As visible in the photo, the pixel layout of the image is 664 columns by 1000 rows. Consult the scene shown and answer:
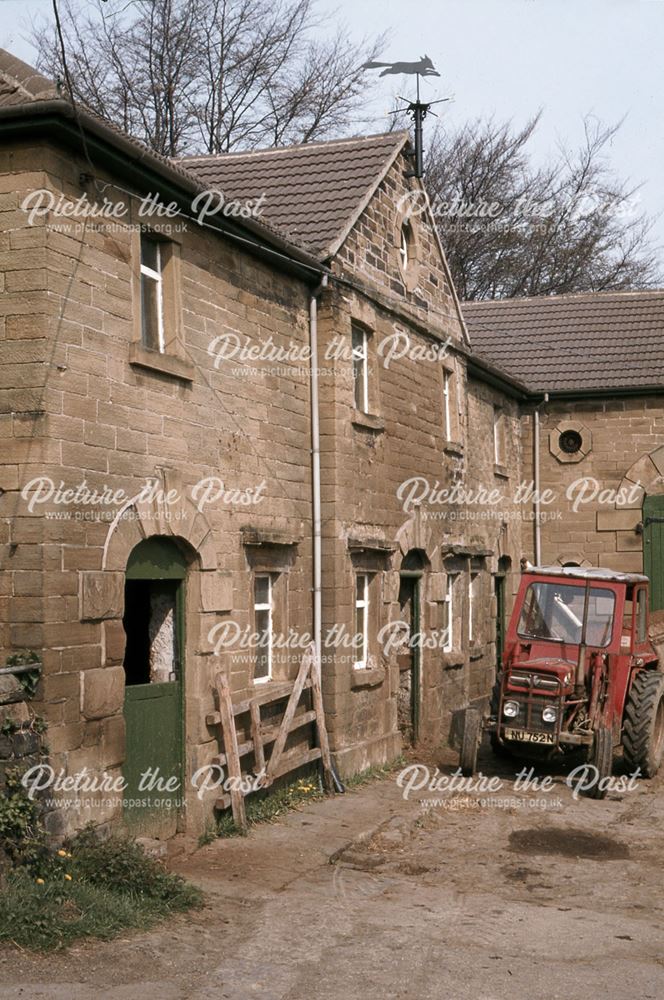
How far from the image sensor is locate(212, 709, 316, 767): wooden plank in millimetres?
12047

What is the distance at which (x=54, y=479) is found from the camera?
9.51 m

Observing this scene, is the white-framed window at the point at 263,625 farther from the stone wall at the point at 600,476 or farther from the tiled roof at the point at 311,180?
the stone wall at the point at 600,476

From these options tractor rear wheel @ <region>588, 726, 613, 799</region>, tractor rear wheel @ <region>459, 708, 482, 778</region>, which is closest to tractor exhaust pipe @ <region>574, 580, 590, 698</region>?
tractor rear wheel @ <region>588, 726, 613, 799</region>

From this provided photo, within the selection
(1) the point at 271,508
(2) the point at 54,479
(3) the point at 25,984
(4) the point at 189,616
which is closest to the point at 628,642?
(1) the point at 271,508

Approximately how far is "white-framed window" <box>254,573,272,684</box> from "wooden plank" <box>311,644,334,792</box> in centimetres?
61

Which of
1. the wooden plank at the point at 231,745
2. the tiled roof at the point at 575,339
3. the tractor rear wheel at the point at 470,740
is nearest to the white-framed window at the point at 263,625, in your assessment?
the wooden plank at the point at 231,745

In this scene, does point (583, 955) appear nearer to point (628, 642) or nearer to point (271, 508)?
point (271, 508)

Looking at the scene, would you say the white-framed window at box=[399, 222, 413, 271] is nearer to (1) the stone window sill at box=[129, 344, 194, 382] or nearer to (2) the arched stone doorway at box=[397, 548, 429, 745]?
(2) the arched stone doorway at box=[397, 548, 429, 745]

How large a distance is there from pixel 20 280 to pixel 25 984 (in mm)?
5092

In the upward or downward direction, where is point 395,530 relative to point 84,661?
upward

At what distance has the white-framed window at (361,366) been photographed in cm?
1589

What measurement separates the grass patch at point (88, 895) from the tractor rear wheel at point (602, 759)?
6164mm

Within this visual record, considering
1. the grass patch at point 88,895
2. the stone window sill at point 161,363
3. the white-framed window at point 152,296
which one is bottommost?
the grass patch at point 88,895

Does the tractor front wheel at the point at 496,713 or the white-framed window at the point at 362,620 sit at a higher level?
the white-framed window at the point at 362,620
